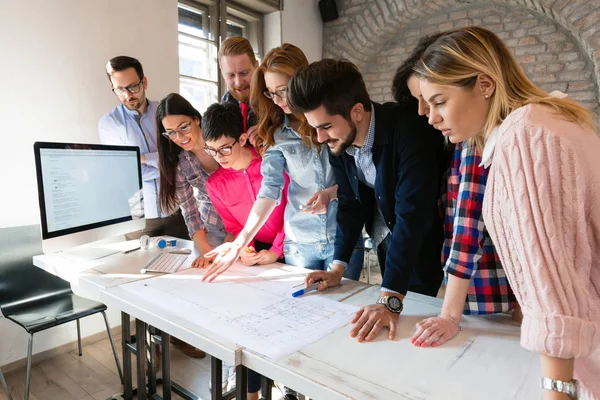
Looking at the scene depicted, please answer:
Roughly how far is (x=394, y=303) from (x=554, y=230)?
1.78 ft

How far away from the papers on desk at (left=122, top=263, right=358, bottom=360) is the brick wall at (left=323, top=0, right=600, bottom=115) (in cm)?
323

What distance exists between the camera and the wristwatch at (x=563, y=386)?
2.14 feet

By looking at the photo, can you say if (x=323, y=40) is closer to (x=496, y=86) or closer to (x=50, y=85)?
(x=50, y=85)

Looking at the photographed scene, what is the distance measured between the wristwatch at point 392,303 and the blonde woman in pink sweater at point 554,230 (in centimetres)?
43

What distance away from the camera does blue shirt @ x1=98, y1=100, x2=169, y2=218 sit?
250cm

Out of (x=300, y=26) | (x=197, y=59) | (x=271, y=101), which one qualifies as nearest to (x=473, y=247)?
(x=271, y=101)

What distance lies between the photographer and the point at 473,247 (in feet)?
3.33

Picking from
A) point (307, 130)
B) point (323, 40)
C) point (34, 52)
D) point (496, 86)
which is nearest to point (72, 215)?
point (307, 130)

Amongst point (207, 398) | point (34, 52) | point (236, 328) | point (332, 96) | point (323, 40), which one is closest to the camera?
point (236, 328)

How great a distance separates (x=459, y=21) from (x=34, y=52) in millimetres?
3551

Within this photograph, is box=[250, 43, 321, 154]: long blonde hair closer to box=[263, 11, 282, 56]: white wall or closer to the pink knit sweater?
the pink knit sweater

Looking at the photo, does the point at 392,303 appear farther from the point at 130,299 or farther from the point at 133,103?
the point at 133,103

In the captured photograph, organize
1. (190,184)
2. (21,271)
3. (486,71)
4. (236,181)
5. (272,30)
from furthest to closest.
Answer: (272,30)
(21,271)
(190,184)
(236,181)
(486,71)

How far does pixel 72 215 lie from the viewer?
1.71m
